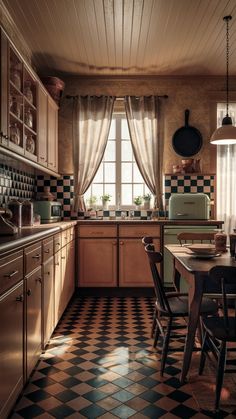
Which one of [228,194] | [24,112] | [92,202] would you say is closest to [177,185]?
[228,194]

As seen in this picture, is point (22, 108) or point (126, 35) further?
point (126, 35)

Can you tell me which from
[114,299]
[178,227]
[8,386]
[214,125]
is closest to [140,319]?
[114,299]

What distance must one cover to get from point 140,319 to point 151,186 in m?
1.94

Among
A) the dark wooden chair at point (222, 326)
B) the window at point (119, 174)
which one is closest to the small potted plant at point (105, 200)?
the window at point (119, 174)

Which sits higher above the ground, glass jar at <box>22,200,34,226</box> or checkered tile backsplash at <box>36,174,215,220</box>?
checkered tile backsplash at <box>36,174,215,220</box>

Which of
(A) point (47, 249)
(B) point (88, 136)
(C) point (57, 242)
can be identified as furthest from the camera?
(B) point (88, 136)

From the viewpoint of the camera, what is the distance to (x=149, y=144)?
512 cm

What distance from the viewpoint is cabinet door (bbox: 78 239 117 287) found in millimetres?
4668

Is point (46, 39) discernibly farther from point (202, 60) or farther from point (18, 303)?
point (18, 303)

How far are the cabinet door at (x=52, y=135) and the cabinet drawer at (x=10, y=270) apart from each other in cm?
258

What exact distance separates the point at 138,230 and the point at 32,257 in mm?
2438

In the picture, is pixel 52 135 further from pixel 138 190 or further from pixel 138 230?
pixel 138 230

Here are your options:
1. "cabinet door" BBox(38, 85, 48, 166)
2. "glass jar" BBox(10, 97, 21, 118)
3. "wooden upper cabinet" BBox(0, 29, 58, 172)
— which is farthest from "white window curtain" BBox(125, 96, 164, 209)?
"glass jar" BBox(10, 97, 21, 118)

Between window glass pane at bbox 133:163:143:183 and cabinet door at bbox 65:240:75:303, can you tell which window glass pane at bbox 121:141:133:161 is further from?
cabinet door at bbox 65:240:75:303
